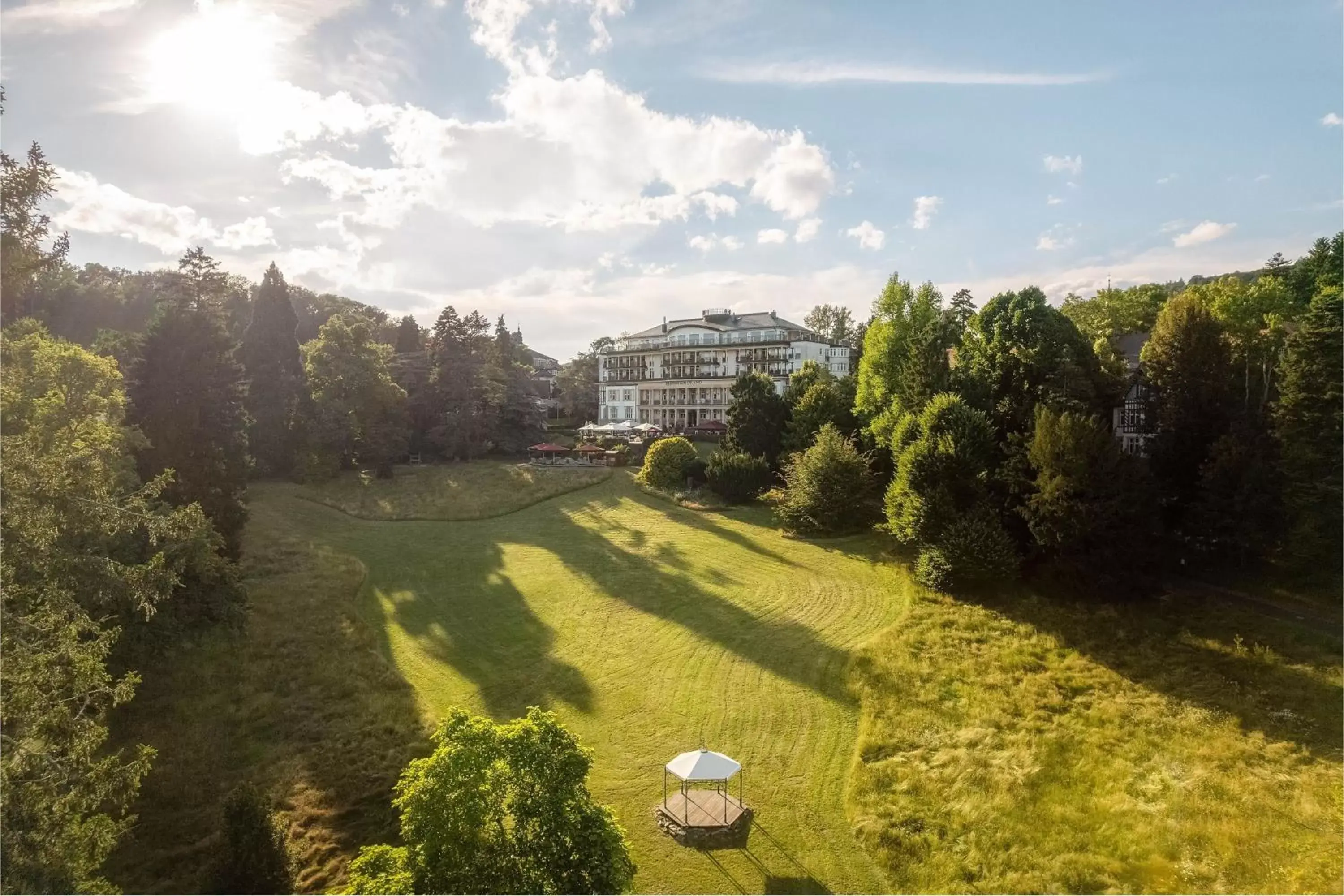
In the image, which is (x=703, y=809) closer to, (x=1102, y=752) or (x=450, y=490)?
(x=1102, y=752)

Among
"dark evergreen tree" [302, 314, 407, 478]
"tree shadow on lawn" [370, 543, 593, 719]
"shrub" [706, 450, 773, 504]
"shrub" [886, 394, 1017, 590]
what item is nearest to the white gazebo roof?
"tree shadow on lawn" [370, 543, 593, 719]

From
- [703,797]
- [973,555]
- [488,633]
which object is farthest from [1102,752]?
[488,633]

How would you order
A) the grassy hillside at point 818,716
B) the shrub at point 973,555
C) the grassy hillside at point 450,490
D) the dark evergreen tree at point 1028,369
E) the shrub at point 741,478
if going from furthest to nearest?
the grassy hillside at point 450,490 < the shrub at point 741,478 < the dark evergreen tree at point 1028,369 < the shrub at point 973,555 < the grassy hillside at point 818,716

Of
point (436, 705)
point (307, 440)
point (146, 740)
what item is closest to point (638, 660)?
point (436, 705)

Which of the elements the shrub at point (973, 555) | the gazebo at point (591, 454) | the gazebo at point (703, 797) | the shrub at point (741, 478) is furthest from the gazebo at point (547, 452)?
the gazebo at point (703, 797)

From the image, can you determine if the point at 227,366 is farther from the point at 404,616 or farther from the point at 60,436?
the point at 60,436

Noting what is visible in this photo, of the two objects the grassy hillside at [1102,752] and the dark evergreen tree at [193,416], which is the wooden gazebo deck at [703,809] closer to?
the grassy hillside at [1102,752]
